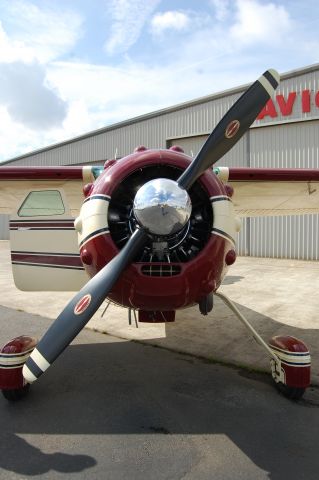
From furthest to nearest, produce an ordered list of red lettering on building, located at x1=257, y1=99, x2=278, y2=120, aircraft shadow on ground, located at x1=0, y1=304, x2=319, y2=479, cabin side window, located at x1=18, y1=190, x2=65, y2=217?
red lettering on building, located at x1=257, y1=99, x2=278, y2=120
cabin side window, located at x1=18, y1=190, x2=65, y2=217
aircraft shadow on ground, located at x1=0, y1=304, x2=319, y2=479

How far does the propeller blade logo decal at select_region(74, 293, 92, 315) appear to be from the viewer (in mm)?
3098

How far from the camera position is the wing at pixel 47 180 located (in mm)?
4859

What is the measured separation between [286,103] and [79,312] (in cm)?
1379

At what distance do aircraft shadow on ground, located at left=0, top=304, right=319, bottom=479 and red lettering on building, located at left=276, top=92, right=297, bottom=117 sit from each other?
483 inches

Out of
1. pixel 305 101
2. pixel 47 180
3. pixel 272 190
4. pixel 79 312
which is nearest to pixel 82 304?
pixel 79 312

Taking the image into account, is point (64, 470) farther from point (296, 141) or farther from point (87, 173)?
point (296, 141)

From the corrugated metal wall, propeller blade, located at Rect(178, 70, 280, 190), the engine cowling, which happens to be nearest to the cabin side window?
the engine cowling

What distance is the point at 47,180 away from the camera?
5043mm

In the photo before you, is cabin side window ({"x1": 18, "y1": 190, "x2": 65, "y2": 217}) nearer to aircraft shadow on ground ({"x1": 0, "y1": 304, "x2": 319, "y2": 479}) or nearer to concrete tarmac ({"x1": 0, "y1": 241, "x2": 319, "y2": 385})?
aircraft shadow on ground ({"x1": 0, "y1": 304, "x2": 319, "y2": 479})

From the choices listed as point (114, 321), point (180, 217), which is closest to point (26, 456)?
point (180, 217)

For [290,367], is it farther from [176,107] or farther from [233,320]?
[176,107]

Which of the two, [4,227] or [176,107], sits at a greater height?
[176,107]

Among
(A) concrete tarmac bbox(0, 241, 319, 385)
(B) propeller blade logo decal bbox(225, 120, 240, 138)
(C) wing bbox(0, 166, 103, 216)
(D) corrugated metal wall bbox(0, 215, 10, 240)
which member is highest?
(B) propeller blade logo decal bbox(225, 120, 240, 138)

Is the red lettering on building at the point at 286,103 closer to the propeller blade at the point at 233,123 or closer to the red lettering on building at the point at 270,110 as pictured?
the red lettering on building at the point at 270,110
